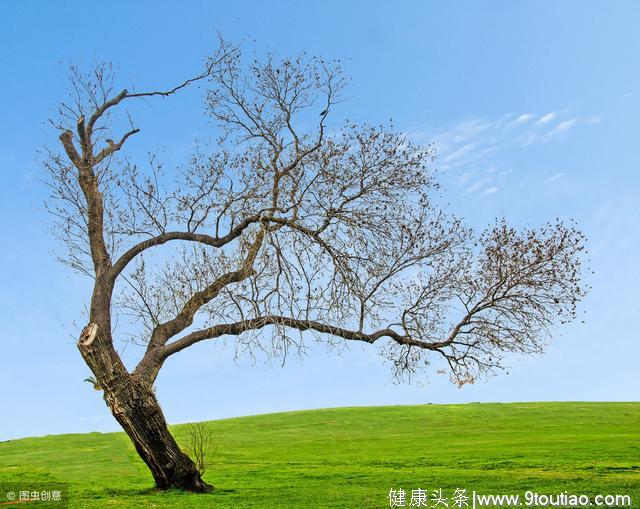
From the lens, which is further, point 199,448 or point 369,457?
point 369,457

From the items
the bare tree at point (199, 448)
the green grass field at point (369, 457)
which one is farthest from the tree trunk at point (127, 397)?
the green grass field at point (369, 457)

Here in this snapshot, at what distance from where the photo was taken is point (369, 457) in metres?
25.5

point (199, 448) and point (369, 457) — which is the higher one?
point (199, 448)

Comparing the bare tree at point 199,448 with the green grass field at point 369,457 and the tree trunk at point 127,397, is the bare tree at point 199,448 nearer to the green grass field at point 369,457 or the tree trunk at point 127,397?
the green grass field at point 369,457

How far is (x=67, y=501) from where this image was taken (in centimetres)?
1631

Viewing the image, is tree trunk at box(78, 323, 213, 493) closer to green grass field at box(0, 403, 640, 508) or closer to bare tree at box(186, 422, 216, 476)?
bare tree at box(186, 422, 216, 476)

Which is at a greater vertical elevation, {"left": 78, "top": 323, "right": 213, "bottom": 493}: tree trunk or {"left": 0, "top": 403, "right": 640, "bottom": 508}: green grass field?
{"left": 78, "top": 323, "right": 213, "bottom": 493}: tree trunk

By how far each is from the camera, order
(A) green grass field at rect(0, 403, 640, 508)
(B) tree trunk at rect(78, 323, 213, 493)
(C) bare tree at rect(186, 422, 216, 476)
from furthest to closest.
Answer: (C) bare tree at rect(186, 422, 216, 476), (A) green grass field at rect(0, 403, 640, 508), (B) tree trunk at rect(78, 323, 213, 493)

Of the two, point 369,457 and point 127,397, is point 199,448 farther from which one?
point 369,457

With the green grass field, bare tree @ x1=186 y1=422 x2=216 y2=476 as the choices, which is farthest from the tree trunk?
the green grass field

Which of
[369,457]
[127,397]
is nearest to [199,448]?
[127,397]

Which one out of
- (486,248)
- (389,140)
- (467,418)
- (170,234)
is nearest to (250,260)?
(170,234)

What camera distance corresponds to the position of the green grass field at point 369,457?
16.1 meters

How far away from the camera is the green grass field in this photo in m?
16.1
